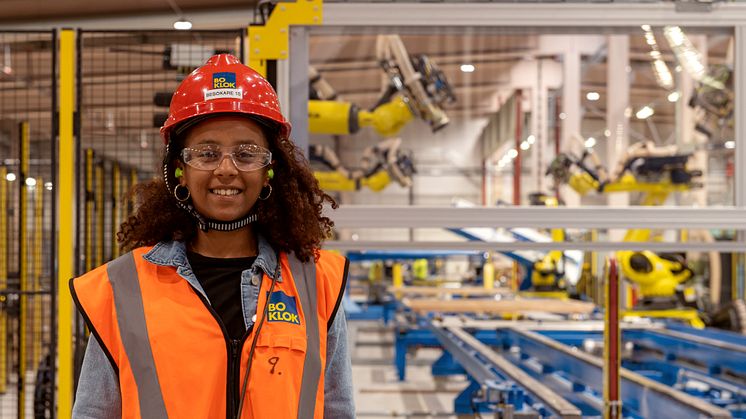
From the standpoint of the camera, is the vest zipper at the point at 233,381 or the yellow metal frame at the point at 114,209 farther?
the yellow metal frame at the point at 114,209

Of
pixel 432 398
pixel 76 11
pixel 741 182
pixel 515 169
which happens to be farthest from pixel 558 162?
pixel 76 11

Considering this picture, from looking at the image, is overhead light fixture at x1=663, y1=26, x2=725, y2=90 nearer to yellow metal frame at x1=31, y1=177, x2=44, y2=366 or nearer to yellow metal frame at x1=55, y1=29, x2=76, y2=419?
yellow metal frame at x1=55, y1=29, x2=76, y2=419

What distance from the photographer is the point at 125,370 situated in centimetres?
141

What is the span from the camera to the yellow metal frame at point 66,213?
122 inches

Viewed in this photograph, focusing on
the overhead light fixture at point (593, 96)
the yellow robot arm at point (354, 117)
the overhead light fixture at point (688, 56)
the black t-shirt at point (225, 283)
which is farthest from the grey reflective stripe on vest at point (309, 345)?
the overhead light fixture at point (593, 96)

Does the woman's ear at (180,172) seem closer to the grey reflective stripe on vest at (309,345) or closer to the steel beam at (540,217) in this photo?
the grey reflective stripe on vest at (309,345)

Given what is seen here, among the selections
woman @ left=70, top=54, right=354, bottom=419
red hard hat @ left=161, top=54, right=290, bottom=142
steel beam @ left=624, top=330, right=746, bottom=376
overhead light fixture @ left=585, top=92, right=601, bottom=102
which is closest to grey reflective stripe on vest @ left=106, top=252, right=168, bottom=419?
woman @ left=70, top=54, right=354, bottom=419

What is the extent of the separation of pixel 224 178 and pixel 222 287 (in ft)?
0.73

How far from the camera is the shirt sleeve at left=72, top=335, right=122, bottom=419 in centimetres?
142

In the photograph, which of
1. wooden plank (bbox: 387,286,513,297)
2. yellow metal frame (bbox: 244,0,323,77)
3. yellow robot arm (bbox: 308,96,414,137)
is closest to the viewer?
yellow metal frame (bbox: 244,0,323,77)

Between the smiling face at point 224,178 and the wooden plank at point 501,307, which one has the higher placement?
the smiling face at point 224,178

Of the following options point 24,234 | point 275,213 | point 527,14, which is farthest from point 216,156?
point 24,234

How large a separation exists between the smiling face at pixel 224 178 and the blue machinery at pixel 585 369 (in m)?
2.12

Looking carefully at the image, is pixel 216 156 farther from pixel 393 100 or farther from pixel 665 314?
pixel 665 314
